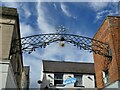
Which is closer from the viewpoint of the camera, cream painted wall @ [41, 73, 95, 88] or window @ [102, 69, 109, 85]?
window @ [102, 69, 109, 85]

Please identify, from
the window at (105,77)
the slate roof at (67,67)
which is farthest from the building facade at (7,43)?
A: the slate roof at (67,67)

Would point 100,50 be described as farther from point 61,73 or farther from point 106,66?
point 61,73

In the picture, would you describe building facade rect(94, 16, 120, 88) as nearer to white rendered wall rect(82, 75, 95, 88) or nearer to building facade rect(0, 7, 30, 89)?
building facade rect(0, 7, 30, 89)

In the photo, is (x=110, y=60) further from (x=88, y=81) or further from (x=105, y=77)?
(x=88, y=81)

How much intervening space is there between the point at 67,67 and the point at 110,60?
38.4 feet

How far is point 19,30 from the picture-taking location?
14.1 metres

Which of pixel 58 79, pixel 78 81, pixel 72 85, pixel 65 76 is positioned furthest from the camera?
pixel 78 81

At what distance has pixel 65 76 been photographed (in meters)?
24.3

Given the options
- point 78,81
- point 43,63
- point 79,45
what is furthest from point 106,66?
point 43,63

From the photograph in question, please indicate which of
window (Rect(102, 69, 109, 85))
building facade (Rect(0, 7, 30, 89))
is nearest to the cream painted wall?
window (Rect(102, 69, 109, 85))

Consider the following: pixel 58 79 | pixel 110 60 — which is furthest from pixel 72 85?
pixel 110 60

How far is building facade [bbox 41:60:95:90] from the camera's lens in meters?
23.7

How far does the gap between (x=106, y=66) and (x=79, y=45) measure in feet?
8.69

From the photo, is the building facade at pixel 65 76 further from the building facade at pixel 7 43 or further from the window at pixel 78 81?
the building facade at pixel 7 43
